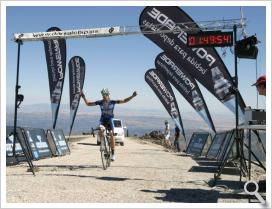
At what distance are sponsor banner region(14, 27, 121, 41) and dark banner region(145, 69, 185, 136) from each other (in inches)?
480

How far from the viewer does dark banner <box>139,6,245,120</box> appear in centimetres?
1570

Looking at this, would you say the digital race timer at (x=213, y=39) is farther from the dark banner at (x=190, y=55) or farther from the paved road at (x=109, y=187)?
the dark banner at (x=190, y=55)

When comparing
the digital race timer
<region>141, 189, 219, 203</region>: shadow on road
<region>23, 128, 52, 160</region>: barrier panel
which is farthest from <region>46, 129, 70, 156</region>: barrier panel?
<region>141, 189, 219, 203</region>: shadow on road

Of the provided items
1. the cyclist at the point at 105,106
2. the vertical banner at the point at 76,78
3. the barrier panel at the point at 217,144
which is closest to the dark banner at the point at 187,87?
the barrier panel at the point at 217,144

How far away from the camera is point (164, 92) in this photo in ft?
84.9

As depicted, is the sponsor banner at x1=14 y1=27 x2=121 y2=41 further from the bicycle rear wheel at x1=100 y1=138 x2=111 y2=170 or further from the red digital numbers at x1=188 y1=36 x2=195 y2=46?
the red digital numbers at x1=188 y1=36 x2=195 y2=46

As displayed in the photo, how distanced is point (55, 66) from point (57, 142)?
4362mm

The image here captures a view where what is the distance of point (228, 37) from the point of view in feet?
32.9

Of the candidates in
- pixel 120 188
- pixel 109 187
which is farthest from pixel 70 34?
pixel 120 188

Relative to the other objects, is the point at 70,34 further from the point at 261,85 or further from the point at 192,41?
the point at 261,85

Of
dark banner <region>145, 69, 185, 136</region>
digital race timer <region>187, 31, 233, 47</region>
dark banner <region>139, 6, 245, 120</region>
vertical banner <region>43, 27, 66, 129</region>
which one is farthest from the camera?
dark banner <region>145, 69, 185, 136</region>

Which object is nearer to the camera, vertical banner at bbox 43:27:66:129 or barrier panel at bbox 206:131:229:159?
barrier panel at bbox 206:131:229:159

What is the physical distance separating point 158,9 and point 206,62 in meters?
2.54

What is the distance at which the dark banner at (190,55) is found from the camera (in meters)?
15.7
